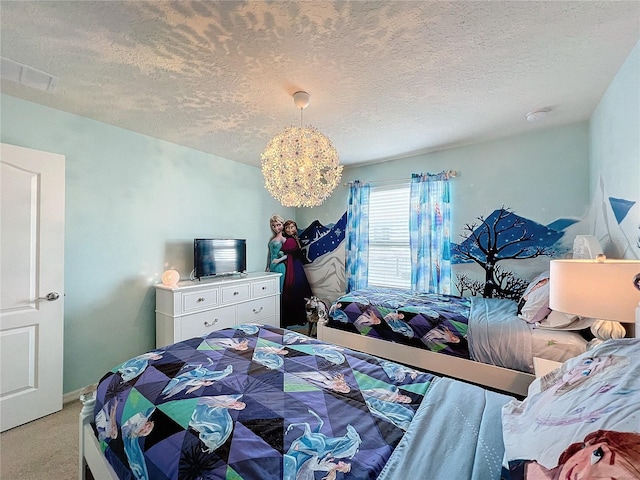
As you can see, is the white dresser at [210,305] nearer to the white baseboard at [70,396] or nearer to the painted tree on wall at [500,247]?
the white baseboard at [70,396]

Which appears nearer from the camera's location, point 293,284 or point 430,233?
point 430,233

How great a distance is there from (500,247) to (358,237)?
5.81ft

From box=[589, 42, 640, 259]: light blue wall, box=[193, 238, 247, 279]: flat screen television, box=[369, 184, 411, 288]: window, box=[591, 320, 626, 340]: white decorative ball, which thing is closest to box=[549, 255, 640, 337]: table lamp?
box=[591, 320, 626, 340]: white decorative ball

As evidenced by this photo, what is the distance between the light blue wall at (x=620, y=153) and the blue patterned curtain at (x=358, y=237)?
2380 mm

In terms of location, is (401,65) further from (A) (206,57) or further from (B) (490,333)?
(B) (490,333)

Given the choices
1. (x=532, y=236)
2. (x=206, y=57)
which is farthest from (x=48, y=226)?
(x=532, y=236)

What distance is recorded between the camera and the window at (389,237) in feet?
12.1

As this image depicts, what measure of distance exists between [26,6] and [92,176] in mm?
1497

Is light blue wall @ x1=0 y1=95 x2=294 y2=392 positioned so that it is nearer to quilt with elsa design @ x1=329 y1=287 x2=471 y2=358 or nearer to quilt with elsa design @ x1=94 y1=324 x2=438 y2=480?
quilt with elsa design @ x1=94 y1=324 x2=438 y2=480

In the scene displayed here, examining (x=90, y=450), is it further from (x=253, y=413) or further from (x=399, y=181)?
(x=399, y=181)

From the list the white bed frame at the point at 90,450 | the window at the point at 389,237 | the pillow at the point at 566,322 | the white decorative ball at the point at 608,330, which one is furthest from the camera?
the window at the point at 389,237

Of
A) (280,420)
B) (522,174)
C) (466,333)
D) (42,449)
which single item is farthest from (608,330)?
(42,449)

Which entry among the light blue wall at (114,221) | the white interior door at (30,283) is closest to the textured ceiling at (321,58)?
the light blue wall at (114,221)

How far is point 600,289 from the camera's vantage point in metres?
1.24
